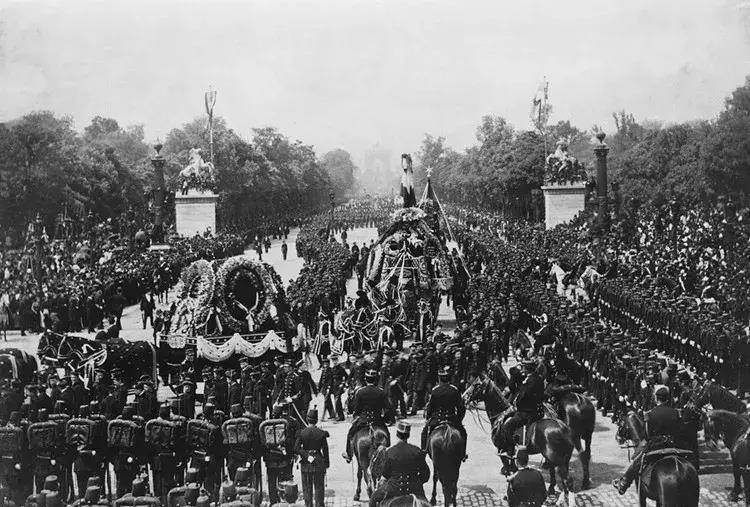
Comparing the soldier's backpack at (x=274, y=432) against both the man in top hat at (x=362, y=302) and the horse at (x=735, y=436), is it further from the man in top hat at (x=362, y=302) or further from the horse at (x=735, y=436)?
the man in top hat at (x=362, y=302)

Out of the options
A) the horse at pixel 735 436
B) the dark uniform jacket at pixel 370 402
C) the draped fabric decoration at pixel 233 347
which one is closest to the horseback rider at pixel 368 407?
the dark uniform jacket at pixel 370 402

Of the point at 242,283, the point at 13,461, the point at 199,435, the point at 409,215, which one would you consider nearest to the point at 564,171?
the point at 409,215

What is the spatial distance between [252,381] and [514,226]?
4458 centimetres

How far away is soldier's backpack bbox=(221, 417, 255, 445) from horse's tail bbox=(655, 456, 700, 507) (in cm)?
459

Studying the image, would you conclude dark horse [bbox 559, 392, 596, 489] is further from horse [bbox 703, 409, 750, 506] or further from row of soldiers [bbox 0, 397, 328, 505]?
row of soldiers [bbox 0, 397, 328, 505]

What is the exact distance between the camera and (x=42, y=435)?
996cm

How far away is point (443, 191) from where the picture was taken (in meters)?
132

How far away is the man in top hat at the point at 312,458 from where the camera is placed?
990cm

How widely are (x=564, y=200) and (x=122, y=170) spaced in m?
34.8

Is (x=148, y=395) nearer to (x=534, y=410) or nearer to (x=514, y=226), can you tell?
(x=534, y=410)

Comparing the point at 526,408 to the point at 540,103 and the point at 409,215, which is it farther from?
the point at 540,103

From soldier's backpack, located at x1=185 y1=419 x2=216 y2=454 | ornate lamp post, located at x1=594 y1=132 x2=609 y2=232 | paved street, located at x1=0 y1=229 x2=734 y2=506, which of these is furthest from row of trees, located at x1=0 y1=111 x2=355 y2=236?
soldier's backpack, located at x1=185 y1=419 x2=216 y2=454

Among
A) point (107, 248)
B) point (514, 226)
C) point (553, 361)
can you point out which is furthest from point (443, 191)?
point (553, 361)

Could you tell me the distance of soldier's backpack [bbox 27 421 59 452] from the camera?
9.95 m
